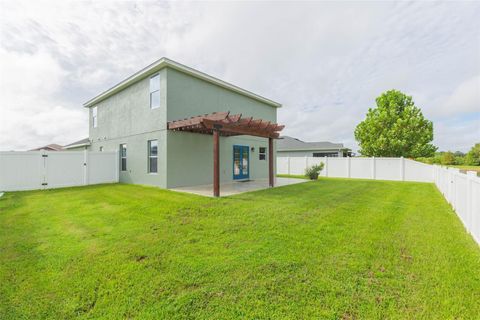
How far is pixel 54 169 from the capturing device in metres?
10.7

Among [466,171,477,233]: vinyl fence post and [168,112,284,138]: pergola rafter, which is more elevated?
[168,112,284,138]: pergola rafter

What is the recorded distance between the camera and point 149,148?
10.7 metres

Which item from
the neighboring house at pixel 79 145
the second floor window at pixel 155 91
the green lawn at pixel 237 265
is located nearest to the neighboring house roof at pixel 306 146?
the second floor window at pixel 155 91

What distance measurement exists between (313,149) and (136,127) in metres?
19.3

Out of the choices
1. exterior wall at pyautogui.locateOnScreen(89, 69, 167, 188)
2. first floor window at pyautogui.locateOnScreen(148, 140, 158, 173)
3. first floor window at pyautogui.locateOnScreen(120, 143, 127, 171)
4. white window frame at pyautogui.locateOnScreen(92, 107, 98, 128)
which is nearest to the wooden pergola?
exterior wall at pyautogui.locateOnScreen(89, 69, 167, 188)

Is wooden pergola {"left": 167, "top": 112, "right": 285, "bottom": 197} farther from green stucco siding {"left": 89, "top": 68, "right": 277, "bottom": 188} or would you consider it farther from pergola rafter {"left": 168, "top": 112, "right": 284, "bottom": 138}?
green stucco siding {"left": 89, "top": 68, "right": 277, "bottom": 188}

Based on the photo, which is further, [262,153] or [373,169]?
[373,169]

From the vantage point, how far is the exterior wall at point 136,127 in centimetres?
991

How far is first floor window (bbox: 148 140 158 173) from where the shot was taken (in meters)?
10.4

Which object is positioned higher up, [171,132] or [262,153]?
[171,132]

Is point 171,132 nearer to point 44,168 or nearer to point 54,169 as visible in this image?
point 54,169

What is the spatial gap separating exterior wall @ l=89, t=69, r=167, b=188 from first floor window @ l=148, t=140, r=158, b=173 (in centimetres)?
18

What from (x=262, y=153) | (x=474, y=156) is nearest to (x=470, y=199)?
(x=262, y=153)

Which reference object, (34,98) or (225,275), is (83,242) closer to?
(225,275)
